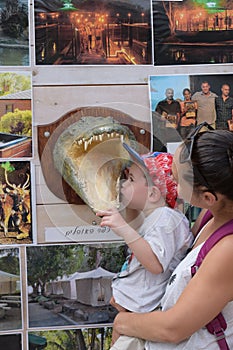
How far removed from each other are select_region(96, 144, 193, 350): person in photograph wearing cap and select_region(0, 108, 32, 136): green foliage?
48 cm

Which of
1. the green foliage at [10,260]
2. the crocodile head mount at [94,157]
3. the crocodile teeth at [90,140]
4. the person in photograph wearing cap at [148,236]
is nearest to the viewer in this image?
the person in photograph wearing cap at [148,236]

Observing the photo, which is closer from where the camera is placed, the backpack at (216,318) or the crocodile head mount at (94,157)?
the backpack at (216,318)

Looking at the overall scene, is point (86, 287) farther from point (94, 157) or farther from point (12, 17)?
point (12, 17)

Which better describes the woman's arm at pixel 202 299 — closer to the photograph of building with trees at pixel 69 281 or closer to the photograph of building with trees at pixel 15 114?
the photograph of building with trees at pixel 69 281

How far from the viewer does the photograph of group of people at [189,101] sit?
77.2 inches

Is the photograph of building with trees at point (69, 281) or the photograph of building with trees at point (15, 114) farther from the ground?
the photograph of building with trees at point (15, 114)

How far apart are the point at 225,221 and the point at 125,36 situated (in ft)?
2.86

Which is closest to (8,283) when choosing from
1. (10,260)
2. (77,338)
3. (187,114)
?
(10,260)

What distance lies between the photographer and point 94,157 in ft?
5.81

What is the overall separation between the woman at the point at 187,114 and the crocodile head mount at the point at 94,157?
7.2 inches

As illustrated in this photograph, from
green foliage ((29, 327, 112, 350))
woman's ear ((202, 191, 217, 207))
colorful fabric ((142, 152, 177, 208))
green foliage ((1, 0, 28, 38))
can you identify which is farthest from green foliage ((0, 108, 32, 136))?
woman's ear ((202, 191, 217, 207))

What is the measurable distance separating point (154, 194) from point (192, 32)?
0.71 meters

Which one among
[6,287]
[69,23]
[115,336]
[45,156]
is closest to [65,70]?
[69,23]

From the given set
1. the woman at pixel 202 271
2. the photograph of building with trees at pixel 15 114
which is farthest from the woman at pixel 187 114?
the woman at pixel 202 271
